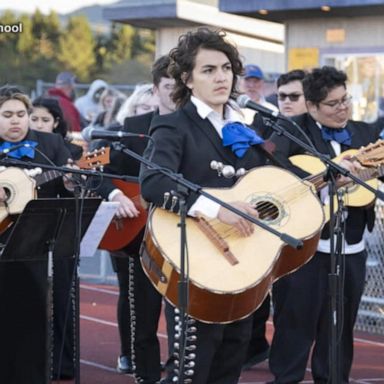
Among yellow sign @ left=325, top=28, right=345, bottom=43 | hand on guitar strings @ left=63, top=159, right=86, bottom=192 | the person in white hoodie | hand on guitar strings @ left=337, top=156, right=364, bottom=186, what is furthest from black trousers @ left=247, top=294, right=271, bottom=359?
the person in white hoodie

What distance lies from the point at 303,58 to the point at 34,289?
26.4ft

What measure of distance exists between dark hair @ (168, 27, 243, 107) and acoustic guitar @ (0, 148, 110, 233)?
3.27 ft

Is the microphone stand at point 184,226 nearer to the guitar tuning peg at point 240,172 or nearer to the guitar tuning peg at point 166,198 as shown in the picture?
the guitar tuning peg at point 166,198

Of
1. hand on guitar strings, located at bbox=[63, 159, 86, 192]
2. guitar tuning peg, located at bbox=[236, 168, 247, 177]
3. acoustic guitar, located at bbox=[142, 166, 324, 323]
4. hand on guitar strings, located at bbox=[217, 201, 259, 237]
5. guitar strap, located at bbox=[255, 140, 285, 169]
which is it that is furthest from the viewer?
hand on guitar strings, located at bbox=[63, 159, 86, 192]

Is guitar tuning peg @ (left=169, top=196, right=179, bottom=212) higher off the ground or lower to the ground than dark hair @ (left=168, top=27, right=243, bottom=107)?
lower

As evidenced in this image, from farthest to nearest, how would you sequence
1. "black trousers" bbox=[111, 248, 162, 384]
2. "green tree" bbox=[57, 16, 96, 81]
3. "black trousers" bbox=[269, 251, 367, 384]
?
"green tree" bbox=[57, 16, 96, 81], "black trousers" bbox=[111, 248, 162, 384], "black trousers" bbox=[269, 251, 367, 384]

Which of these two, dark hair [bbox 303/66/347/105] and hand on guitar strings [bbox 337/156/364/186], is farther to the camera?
dark hair [bbox 303/66/347/105]

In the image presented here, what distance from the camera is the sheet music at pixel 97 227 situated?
6.80 metres

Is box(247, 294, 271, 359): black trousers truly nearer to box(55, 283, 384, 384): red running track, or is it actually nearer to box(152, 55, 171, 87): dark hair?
box(55, 283, 384, 384): red running track

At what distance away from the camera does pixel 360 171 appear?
666cm

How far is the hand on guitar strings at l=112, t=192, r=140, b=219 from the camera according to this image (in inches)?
301

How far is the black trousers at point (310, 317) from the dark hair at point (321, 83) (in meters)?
1.03

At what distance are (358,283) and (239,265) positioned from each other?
191 centimetres

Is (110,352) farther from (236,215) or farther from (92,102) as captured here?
(92,102)
